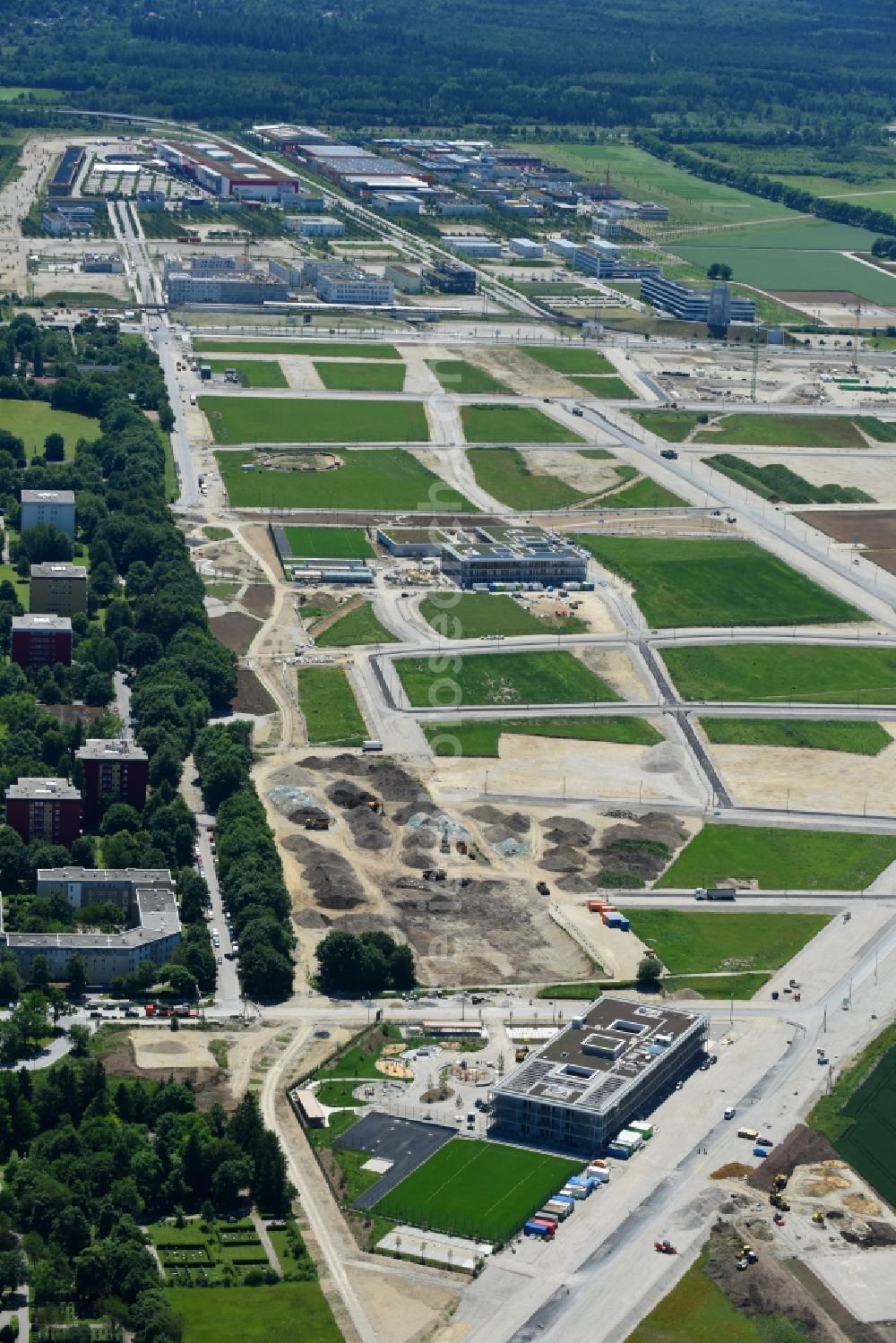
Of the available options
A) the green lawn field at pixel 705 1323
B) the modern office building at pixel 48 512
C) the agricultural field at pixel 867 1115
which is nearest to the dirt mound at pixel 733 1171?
the agricultural field at pixel 867 1115

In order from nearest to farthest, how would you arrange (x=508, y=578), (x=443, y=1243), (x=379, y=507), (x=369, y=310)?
(x=443, y=1243), (x=508, y=578), (x=379, y=507), (x=369, y=310)

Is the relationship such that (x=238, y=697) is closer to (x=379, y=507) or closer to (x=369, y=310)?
(x=379, y=507)

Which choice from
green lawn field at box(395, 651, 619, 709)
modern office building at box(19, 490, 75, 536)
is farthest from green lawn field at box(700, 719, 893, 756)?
modern office building at box(19, 490, 75, 536)

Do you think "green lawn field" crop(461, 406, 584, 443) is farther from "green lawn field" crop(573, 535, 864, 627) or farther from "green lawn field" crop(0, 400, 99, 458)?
"green lawn field" crop(0, 400, 99, 458)

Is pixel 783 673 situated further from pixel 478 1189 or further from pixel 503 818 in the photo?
pixel 478 1189

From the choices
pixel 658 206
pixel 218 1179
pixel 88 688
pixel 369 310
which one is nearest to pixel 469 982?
pixel 218 1179

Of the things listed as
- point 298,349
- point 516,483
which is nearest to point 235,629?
point 516,483
